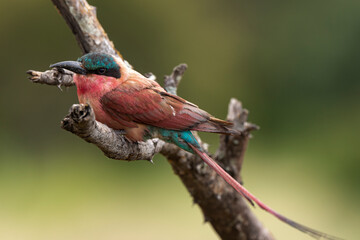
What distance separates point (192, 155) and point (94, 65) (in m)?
0.60

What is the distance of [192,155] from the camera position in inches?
73.1

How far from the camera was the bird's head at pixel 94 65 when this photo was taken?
4.57 ft

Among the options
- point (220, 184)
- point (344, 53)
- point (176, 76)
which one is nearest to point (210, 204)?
point (220, 184)

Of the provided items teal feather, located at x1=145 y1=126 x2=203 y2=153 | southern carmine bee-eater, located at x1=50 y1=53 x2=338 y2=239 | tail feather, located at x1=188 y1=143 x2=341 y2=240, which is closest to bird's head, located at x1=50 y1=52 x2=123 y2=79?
southern carmine bee-eater, located at x1=50 y1=53 x2=338 y2=239

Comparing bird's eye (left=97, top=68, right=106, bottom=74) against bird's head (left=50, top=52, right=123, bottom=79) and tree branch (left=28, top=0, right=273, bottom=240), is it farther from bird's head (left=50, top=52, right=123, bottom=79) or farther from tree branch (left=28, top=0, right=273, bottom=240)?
tree branch (left=28, top=0, right=273, bottom=240)

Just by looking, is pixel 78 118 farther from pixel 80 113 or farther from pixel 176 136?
pixel 176 136

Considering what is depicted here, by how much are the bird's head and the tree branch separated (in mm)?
70

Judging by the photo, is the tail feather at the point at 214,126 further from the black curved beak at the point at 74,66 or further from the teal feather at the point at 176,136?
the black curved beak at the point at 74,66

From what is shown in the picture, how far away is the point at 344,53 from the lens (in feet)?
11.7

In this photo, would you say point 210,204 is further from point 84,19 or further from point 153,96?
point 84,19

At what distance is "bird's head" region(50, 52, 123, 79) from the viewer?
1.39 metres

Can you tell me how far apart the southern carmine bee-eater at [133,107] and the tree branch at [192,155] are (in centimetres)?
5

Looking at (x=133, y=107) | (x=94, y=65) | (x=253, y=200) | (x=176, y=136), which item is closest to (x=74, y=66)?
(x=94, y=65)

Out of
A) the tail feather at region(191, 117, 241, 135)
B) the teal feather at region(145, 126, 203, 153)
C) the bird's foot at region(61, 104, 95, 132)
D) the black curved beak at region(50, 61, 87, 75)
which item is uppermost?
the tail feather at region(191, 117, 241, 135)
